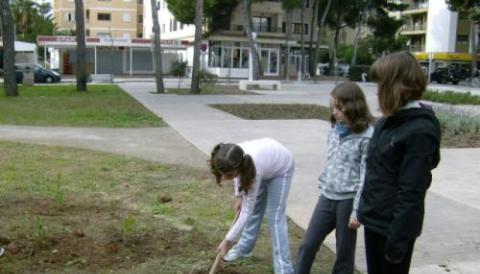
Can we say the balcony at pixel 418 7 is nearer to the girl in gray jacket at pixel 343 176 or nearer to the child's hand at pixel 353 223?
the girl in gray jacket at pixel 343 176

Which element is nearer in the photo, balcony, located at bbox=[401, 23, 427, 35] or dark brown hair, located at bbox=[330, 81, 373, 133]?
dark brown hair, located at bbox=[330, 81, 373, 133]

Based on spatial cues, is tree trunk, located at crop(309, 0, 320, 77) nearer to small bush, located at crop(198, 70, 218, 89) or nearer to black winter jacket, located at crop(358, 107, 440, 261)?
small bush, located at crop(198, 70, 218, 89)

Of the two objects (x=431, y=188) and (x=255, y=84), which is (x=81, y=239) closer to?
(x=431, y=188)

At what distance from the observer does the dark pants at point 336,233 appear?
3.95 m

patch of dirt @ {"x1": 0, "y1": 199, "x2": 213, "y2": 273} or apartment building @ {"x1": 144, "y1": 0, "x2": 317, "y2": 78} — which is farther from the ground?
apartment building @ {"x1": 144, "y1": 0, "x2": 317, "y2": 78}

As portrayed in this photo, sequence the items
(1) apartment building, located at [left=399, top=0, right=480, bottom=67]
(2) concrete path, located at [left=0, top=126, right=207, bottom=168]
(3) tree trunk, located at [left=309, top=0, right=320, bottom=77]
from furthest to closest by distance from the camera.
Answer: (1) apartment building, located at [left=399, top=0, right=480, bottom=67]
(3) tree trunk, located at [left=309, top=0, right=320, bottom=77]
(2) concrete path, located at [left=0, top=126, right=207, bottom=168]

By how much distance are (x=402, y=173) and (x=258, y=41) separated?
5534 centimetres

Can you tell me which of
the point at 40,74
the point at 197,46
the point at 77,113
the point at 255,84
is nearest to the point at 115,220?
the point at 77,113

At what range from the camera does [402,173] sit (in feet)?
9.52

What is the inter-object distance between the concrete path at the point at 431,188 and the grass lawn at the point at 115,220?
0.84 m

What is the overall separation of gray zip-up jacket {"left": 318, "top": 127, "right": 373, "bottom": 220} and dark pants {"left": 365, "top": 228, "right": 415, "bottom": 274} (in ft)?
1.85

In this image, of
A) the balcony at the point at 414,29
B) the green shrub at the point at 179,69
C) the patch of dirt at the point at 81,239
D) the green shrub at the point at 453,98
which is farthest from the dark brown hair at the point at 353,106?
the balcony at the point at 414,29

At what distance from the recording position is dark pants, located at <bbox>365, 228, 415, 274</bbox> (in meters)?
3.15

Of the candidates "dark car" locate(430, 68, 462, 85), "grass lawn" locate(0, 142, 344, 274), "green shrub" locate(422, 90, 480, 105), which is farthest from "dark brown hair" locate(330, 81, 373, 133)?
"dark car" locate(430, 68, 462, 85)
